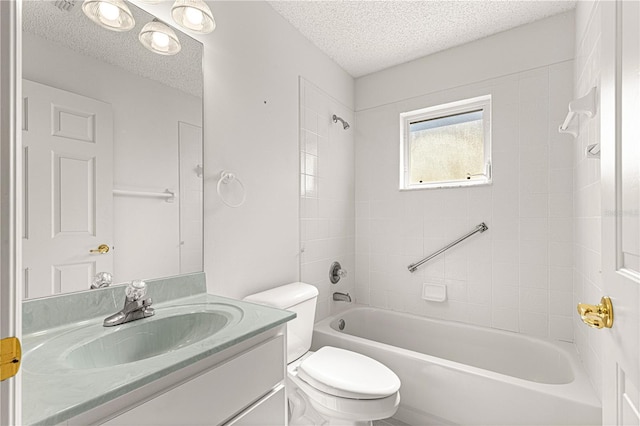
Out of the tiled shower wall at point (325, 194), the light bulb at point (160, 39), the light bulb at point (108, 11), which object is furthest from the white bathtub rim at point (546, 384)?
Answer: the light bulb at point (108, 11)

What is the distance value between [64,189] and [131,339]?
0.53 m

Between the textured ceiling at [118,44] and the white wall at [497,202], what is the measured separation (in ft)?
5.41

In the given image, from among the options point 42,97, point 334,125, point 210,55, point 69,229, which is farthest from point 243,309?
point 334,125

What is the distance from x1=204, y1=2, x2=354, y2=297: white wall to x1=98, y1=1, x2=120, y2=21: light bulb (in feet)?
1.24

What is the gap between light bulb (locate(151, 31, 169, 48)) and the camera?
1232 millimetres

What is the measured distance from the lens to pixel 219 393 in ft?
2.69

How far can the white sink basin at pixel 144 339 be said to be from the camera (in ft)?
2.81

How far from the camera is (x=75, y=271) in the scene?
1015 millimetres

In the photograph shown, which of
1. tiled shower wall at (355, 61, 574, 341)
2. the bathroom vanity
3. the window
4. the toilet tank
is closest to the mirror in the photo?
the bathroom vanity

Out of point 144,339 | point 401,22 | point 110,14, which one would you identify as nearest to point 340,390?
point 144,339

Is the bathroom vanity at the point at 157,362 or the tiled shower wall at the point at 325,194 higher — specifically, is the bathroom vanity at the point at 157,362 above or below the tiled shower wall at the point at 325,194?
below

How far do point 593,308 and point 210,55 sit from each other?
5.53 ft

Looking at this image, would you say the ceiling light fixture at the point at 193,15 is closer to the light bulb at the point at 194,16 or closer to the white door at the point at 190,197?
the light bulb at the point at 194,16

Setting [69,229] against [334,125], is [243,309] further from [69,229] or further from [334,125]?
[334,125]
